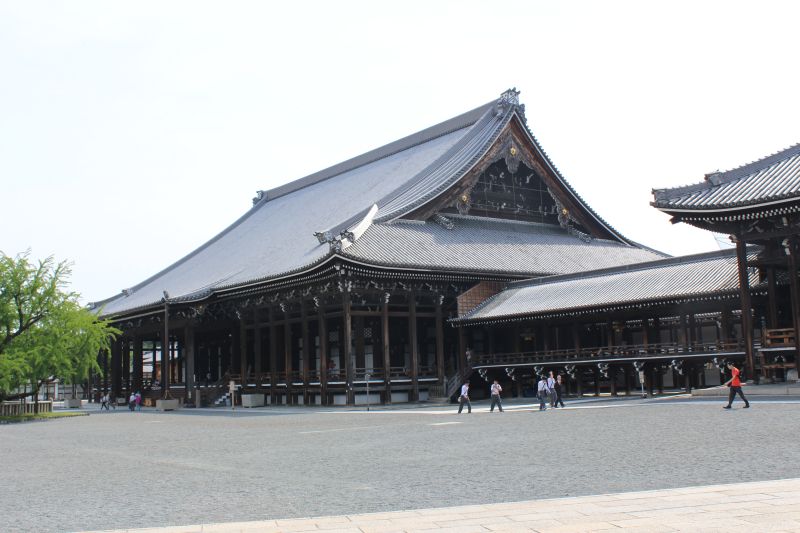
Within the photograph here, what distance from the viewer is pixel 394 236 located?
1775 inches

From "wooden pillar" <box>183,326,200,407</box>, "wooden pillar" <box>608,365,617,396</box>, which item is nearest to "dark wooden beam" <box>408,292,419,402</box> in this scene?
"wooden pillar" <box>608,365,617,396</box>

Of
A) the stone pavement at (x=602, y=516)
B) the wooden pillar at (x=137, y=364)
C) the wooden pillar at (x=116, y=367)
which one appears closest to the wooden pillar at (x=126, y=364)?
Answer: the wooden pillar at (x=116, y=367)

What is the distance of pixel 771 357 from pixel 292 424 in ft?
56.4

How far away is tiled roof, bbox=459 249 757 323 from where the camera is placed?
34.7 m

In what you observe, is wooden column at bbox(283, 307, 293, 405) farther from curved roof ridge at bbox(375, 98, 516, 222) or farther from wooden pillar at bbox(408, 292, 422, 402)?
curved roof ridge at bbox(375, 98, 516, 222)

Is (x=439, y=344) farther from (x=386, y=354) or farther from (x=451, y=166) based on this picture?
(x=451, y=166)

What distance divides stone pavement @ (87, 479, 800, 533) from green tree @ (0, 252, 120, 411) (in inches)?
1414

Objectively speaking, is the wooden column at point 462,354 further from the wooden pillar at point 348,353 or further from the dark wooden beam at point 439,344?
the wooden pillar at point 348,353

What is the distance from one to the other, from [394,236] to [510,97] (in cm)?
1361

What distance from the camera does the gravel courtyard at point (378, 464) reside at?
11.7m

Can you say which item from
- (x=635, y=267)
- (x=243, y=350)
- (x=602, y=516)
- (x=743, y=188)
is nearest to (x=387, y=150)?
A: (x=243, y=350)

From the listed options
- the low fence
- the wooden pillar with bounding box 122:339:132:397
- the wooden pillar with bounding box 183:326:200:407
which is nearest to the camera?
the low fence

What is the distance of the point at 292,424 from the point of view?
2945cm

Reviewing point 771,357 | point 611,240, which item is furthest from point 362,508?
point 611,240
